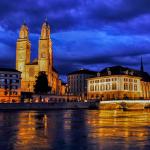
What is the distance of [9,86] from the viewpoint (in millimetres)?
141125

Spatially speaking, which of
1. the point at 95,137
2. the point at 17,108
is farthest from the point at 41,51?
the point at 95,137

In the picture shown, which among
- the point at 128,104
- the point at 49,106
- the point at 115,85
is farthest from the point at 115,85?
the point at 49,106

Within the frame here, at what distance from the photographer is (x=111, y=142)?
27.2 meters

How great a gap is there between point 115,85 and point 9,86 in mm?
41080

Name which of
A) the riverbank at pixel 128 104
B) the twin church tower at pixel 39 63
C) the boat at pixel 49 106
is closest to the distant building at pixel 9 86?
the boat at pixel 49 106

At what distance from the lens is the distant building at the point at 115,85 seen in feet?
510

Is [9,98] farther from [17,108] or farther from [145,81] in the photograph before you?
[145,81]

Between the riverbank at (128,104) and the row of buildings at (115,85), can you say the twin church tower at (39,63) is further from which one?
the riverbank at (128,104)

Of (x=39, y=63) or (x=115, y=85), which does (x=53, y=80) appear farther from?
(x=115, y=85)

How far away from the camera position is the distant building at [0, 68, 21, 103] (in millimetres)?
138212

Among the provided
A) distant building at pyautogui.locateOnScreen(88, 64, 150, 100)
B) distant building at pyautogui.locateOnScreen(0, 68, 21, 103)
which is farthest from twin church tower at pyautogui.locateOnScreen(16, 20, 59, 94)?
distant building at pyautogui.locateOnScreen(0, 68, 21, 103)

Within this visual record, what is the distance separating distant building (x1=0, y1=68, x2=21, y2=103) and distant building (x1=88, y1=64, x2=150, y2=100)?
33.0 metres

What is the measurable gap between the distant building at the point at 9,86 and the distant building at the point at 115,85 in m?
33.0

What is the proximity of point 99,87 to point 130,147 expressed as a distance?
139m
